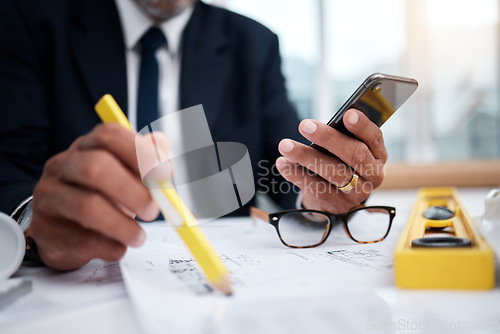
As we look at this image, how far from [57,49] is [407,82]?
2.26ft

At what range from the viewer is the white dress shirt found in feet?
2.77

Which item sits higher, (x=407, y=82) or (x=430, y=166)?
(x=407, y=82)

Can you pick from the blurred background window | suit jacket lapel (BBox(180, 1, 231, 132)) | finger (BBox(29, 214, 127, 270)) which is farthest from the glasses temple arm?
the blurred background window

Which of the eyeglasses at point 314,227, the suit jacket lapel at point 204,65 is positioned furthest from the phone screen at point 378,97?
the suit jacket lapel at point 204,65

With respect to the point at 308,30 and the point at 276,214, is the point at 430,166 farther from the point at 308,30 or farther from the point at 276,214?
the point at 276,214

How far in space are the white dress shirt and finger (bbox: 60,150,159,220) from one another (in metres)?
0.56

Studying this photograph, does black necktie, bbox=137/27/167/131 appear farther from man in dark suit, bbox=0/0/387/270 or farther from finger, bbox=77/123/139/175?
finger, bbox=77/123/139/175

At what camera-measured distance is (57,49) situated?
0.77 meters

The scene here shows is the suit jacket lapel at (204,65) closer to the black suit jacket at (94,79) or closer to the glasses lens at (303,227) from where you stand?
the black suit jacket at (94,79)

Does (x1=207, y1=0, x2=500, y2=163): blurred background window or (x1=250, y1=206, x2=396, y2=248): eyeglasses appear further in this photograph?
(x1=207, y1=0, x2=500, y2=163): blurred background window

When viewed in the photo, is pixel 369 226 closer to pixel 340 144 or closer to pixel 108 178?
pixel 340 144

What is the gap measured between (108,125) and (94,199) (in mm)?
56

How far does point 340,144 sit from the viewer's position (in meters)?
0.42

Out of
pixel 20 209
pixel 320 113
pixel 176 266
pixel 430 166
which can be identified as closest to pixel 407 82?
pixel 176 266
